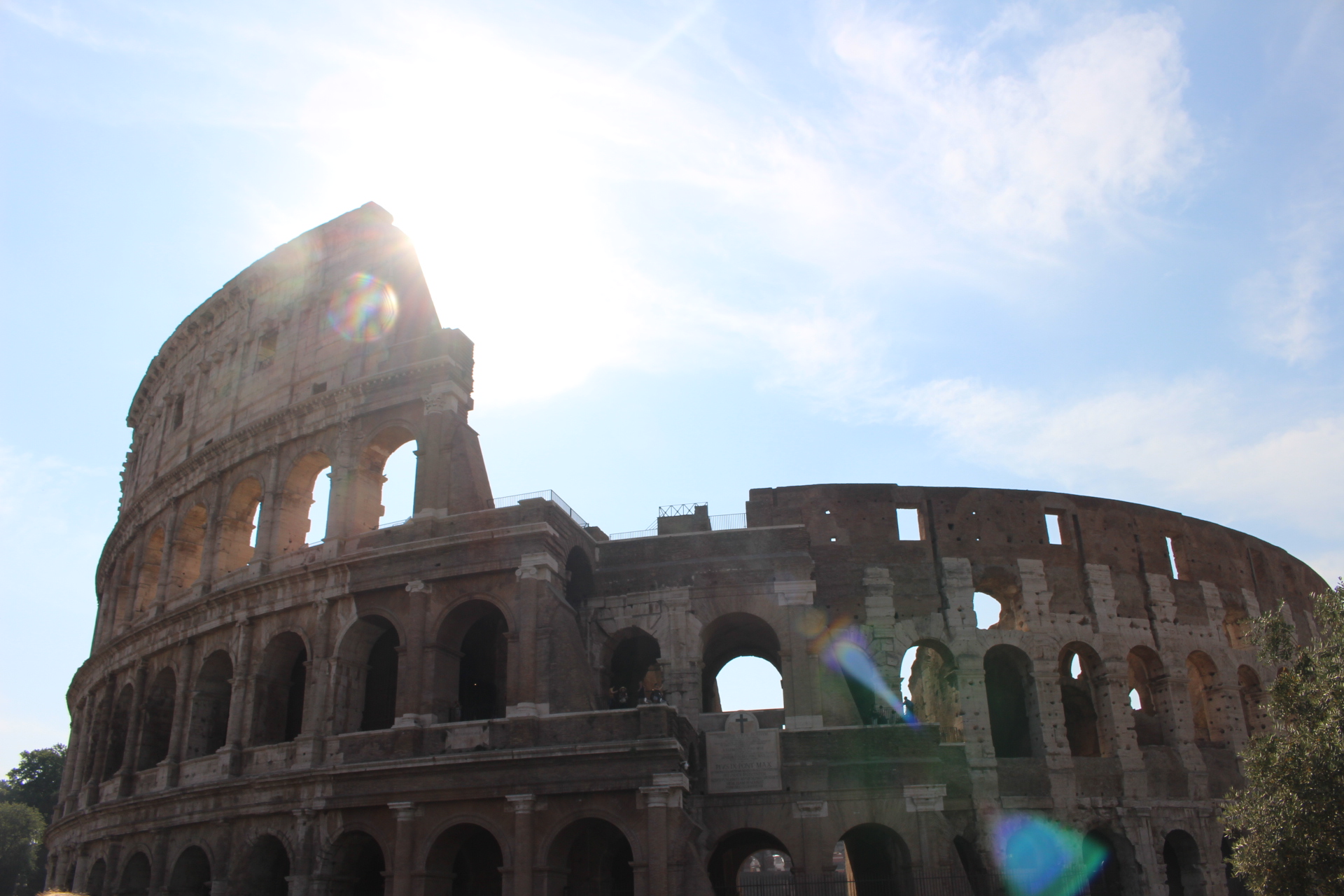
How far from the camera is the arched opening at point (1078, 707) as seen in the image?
80.8ft

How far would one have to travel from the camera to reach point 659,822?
1677cm

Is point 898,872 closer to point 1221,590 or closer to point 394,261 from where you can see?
point 1221,590

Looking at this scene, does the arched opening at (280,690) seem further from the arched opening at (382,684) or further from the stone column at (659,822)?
the stone column at (659,822)

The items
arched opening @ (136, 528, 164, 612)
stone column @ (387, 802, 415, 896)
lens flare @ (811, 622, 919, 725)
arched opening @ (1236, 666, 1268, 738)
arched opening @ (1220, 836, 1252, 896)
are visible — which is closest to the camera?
stone column @ (387, 802, 415, 896)

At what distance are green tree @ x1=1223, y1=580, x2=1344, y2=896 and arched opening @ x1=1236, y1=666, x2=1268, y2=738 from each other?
1087 centimetres

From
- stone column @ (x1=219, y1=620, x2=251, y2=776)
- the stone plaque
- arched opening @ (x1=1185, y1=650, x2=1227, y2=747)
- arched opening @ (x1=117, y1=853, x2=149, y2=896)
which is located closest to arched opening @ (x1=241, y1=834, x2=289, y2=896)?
stone column @ (x1=219, y1=620, x2=251, y2=776)

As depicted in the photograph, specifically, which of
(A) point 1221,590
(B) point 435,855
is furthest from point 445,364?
(A) point 1221,590

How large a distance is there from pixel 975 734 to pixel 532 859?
34.3 feet

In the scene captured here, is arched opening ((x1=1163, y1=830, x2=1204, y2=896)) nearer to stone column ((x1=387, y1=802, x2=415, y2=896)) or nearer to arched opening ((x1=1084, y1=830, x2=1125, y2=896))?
arched opening ((x1=1084, y1=830, x2=1125, y2=896))

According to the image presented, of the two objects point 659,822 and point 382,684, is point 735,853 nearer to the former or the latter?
point 659,822

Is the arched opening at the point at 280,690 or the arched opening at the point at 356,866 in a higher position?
the arched opening at the point at 280,690

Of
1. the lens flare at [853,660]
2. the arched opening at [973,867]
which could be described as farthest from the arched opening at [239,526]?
the arched opening at [973,867]

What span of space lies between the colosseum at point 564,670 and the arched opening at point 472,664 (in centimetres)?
7

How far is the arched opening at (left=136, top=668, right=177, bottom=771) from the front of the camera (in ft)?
81.0
